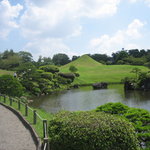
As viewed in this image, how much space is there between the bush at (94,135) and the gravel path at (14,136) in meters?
1.75

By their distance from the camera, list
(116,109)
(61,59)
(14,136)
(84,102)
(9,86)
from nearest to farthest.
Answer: (14,136) < (116,109) < (9,86) < (84,102) < (61,59)

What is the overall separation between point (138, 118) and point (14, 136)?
5204mm

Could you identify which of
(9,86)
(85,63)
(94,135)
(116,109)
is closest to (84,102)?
(9,86)

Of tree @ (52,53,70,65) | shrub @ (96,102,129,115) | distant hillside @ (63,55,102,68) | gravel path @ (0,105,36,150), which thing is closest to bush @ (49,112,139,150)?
gravel path @ (0,105,36,150)

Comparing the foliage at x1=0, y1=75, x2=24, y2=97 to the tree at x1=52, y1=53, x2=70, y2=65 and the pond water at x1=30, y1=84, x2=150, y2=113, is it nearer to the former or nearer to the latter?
the pond water at x1=30, y1=84, x2=150, y2=113

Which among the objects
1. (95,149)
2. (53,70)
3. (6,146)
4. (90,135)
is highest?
(53,70)

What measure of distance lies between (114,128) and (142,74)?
39808 mm

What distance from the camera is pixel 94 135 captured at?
5898 millimetres

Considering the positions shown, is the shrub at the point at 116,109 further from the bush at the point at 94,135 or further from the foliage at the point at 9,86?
the foliage at the point at 9,86

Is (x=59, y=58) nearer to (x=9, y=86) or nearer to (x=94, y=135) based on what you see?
(x=9, y=86)

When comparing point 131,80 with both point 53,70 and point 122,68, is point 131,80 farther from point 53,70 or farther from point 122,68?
point 122,68

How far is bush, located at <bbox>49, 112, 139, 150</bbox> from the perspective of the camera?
5871mm

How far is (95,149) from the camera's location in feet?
19.2

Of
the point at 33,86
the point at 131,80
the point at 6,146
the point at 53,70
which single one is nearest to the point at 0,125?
the point at 6,146
